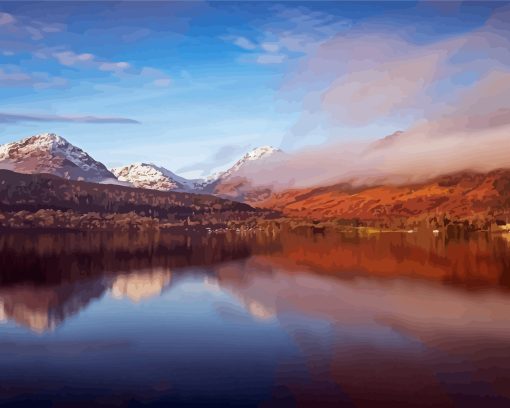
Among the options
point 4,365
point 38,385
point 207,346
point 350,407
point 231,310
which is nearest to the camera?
point 350,407

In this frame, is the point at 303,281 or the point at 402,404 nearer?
the point at 402,404

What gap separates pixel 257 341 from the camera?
4619cm

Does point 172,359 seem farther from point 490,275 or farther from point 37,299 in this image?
point 490,275

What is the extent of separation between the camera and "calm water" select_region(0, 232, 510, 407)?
33.2 m

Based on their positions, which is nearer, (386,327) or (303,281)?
(386,327)

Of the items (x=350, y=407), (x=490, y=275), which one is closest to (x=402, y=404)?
(x=350, y=407)

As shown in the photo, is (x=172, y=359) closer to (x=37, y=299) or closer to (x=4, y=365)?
(x=4, y=365)

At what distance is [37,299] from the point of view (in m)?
69.6

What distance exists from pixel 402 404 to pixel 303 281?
5822 centimetres

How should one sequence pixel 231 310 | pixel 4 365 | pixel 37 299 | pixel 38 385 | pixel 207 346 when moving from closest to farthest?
pixel 38 385, pixel 4 365, pixel 207 346, pixel 231 310, pixel 37 299

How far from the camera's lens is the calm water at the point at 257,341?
109 ft

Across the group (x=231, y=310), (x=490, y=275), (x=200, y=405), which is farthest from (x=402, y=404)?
(x=490, y=275)

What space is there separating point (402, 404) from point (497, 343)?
18.1m

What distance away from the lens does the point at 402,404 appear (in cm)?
3111
